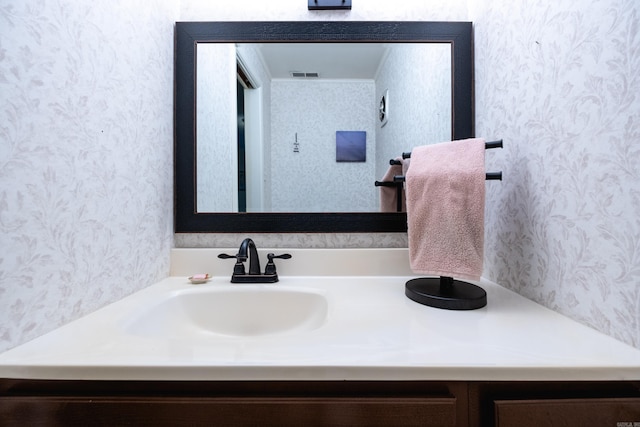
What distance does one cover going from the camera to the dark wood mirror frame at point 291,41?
99cm

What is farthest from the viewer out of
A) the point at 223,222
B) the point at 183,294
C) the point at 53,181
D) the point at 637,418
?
the point at 223,222

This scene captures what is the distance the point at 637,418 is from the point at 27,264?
101 centimetres

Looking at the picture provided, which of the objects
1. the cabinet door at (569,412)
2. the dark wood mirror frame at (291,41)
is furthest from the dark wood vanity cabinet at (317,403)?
the dark wood mirror frame at (291,41)

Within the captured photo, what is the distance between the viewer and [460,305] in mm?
659

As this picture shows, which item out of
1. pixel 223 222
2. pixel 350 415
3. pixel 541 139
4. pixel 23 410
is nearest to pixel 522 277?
pixel 541 139

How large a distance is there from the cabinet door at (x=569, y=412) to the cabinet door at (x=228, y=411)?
0.08 metres

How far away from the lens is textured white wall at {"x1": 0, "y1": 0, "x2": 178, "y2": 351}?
47 cm

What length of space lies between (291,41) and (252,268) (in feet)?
2.63

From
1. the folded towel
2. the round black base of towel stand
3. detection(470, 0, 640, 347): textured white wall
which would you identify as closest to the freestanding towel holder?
the round black base of towel stand

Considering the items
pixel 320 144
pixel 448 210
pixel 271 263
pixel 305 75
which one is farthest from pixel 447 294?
pixel 305 75

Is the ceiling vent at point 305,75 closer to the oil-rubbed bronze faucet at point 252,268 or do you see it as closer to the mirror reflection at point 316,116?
the mirror reflection at point 316,116

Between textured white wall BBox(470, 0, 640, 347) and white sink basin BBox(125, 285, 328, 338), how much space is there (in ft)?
1.81

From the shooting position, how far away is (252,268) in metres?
0.89

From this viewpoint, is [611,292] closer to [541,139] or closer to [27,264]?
[541,139]
